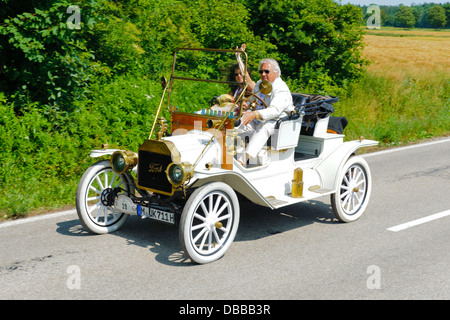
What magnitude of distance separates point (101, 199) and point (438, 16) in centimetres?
7842

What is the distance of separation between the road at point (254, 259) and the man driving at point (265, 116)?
38.0 inches

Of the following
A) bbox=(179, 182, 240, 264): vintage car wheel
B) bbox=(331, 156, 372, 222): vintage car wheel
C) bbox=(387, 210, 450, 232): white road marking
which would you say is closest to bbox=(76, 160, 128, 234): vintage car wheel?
bbox=(179, 182, 240, 264): vintage car wheel

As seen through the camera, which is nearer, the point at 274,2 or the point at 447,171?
the point at 447,171

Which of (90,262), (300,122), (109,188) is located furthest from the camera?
(300,122)

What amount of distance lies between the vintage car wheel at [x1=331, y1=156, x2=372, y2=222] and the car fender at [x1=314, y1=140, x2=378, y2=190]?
0.07 meters

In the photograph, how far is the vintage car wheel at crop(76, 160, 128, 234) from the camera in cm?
575

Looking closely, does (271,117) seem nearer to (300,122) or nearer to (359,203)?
(300,122)

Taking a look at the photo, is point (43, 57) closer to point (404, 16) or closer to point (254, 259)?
point (254, 259)

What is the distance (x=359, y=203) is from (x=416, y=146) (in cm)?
557

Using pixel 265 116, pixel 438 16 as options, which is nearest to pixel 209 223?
pixel 265 116

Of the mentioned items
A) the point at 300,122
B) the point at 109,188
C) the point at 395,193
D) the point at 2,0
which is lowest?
the point at 395,193

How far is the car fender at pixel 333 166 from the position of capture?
667 cm

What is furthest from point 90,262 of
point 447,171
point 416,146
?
point 416,146

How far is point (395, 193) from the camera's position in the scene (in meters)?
8.22
